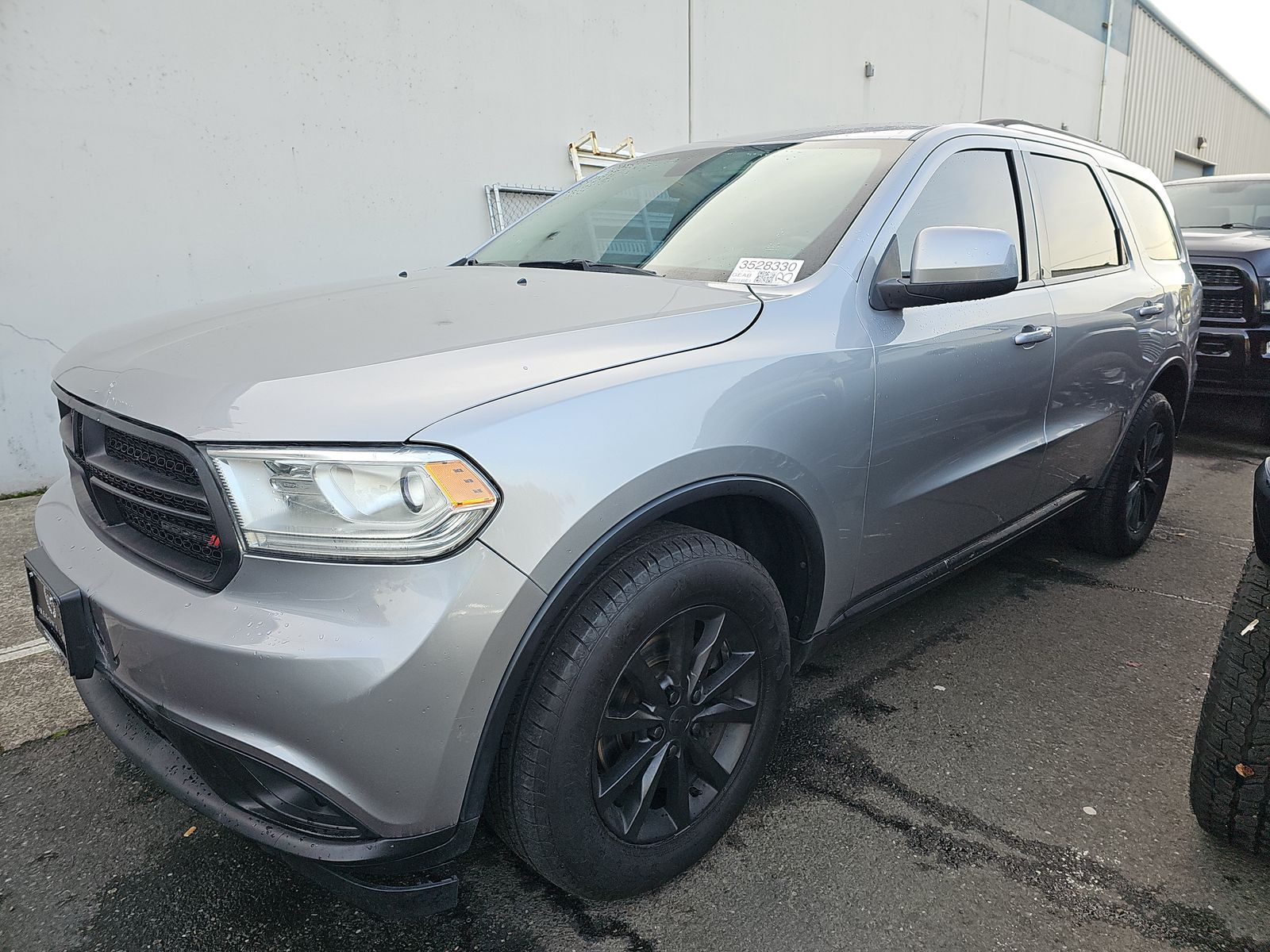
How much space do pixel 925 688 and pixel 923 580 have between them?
412 mm

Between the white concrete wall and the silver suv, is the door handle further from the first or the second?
the white concrete wall

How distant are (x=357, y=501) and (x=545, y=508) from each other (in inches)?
→ 11.6

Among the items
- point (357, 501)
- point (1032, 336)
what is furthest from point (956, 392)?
point (357, 501)

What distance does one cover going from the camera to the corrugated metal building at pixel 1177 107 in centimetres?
1688

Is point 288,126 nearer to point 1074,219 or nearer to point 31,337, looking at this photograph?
point 31,337

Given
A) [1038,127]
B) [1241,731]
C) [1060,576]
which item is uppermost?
[1038,127]

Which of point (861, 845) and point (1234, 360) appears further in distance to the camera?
point (1234, 360)

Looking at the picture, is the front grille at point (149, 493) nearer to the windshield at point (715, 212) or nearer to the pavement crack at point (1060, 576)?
the windshield at point (715, 212)

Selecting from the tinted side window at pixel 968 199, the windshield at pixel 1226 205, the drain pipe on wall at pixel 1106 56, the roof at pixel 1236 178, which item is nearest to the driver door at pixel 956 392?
the tinted side window at pixel 968 199

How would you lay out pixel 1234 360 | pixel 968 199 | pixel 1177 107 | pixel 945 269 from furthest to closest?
pixel 1177 107 < pixel 1234 360 < pixel 968 199 < pixel 945 269

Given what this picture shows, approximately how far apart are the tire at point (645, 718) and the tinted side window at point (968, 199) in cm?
106

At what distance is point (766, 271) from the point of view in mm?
2104

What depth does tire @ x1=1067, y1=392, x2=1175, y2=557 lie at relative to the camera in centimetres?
352

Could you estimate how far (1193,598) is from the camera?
134 inches
